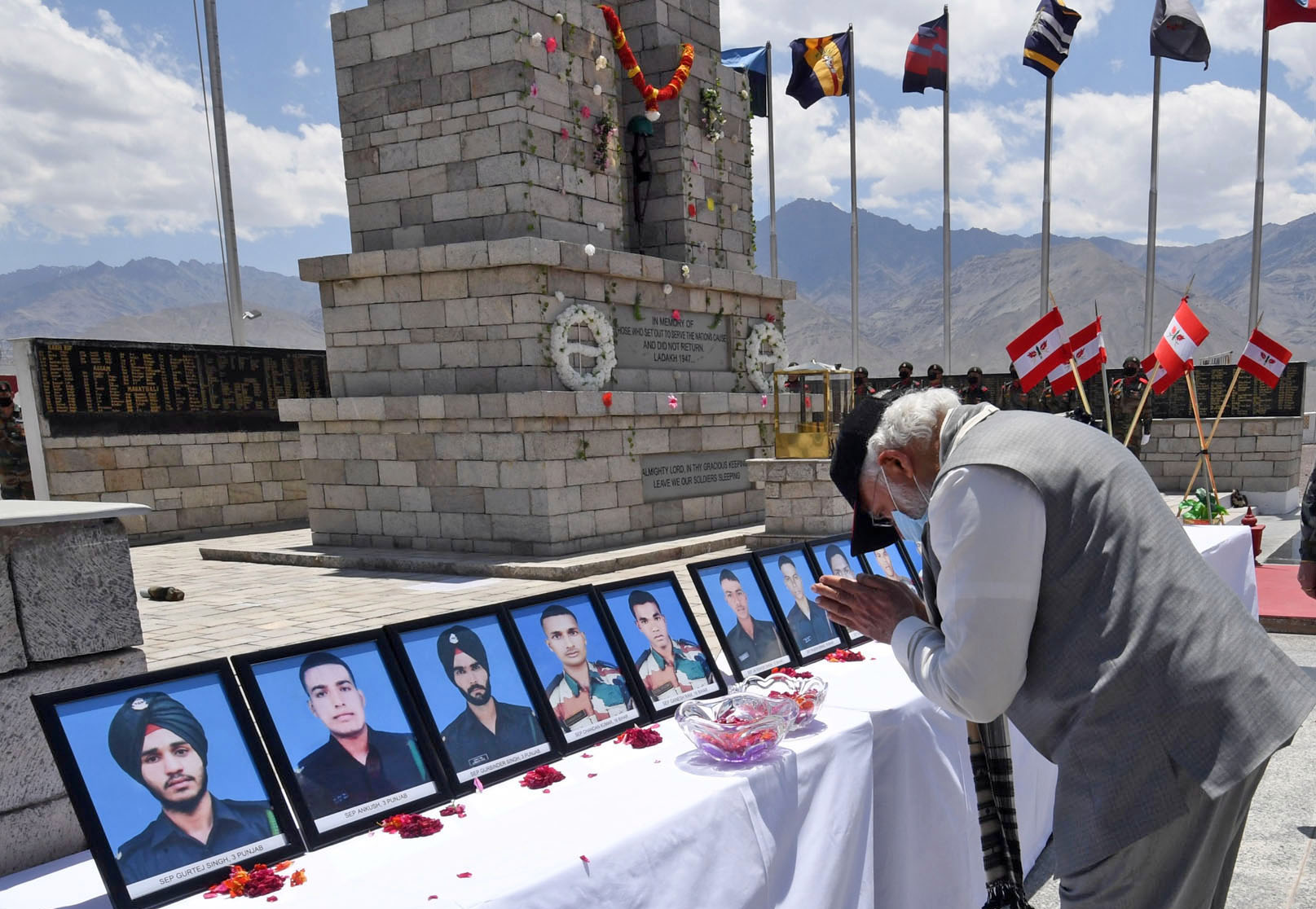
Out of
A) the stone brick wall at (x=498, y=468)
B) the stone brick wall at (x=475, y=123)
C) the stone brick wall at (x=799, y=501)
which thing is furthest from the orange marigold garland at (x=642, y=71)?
the stone brick wall at (x=799, y=501)

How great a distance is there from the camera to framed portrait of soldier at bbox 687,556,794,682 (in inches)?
107

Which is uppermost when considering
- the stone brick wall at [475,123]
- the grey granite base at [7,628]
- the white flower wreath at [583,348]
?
the stone brick wall at [475,123]

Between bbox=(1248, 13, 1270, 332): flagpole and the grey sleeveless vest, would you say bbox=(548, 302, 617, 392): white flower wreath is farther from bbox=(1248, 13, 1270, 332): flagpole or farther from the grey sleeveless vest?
bbox=(1248, 13, 1270, 332): flagpole

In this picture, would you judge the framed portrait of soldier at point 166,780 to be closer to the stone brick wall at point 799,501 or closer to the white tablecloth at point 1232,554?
the white tablecloth at point 1232,554

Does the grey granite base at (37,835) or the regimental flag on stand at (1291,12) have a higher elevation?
the regimental flag on stand at (1291,12)

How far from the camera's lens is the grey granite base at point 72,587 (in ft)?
7.29

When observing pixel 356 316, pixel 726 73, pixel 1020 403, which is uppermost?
pixel 726 73

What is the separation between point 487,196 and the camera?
9.86m

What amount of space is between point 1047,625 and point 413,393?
9540 mm

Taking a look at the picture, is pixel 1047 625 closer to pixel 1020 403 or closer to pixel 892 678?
pixel 892 678

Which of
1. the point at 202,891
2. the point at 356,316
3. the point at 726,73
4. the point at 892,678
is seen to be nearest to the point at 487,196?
the point at 356,316

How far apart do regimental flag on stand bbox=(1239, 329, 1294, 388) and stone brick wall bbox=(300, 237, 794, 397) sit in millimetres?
6536

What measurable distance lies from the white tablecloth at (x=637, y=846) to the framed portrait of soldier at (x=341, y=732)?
7cm

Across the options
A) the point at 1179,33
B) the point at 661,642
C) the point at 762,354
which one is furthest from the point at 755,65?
the point at 661,642
